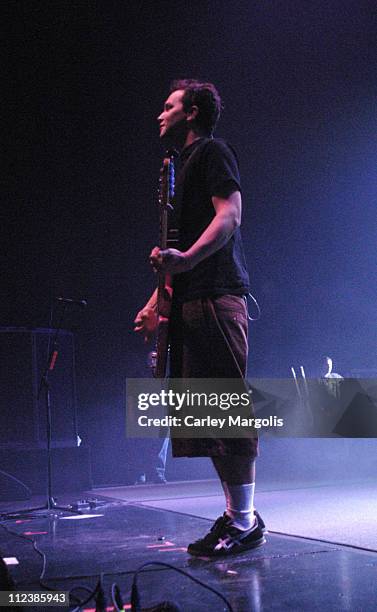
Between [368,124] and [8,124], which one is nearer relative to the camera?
[8,124]

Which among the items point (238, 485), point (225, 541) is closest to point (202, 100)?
point (238, 485)

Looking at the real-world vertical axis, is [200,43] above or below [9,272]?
above

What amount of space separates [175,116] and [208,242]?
68 centimetres

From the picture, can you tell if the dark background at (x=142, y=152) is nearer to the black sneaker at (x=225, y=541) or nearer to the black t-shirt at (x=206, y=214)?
the black t-shirt at (x=206, y=214)

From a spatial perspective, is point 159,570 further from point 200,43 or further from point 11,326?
point 200,43

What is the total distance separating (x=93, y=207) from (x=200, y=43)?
7.07ft

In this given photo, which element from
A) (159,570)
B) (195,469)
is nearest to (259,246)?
(195,469)

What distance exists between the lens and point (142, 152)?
8.06 m

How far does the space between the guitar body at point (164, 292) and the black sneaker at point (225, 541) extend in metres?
0.61

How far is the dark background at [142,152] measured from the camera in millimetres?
7008

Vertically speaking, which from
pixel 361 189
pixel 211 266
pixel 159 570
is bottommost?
pixel 159 570

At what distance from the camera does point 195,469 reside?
8.80 m

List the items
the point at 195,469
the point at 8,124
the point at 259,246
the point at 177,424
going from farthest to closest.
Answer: the point at 259,246 < the point at 195,469 < the point at 8,124 < the point at 177,424

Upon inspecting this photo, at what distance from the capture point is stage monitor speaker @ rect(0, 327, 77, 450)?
7.05 m
